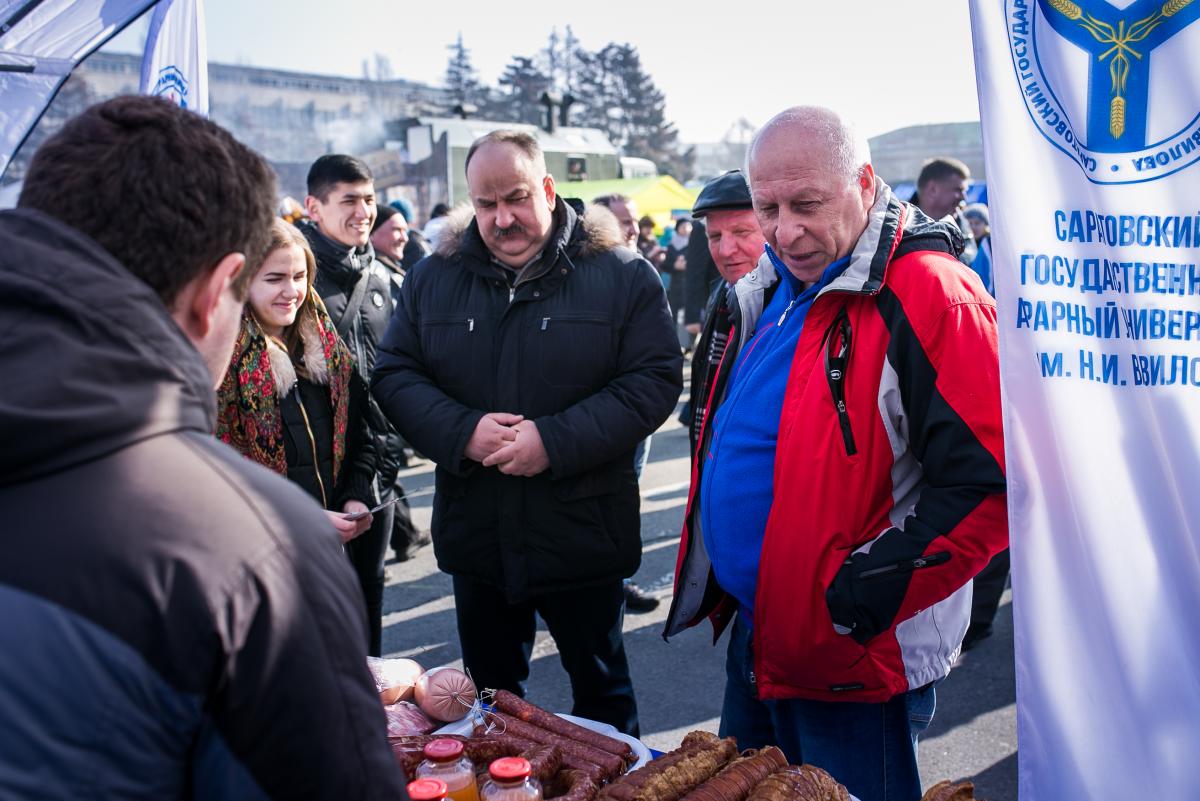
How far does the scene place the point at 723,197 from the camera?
12.1 ft

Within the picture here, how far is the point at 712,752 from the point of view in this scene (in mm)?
2125

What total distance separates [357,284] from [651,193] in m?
15.0

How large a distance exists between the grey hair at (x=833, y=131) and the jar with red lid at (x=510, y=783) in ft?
5.26

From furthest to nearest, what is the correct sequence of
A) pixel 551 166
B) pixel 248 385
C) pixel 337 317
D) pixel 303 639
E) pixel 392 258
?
pixel 551 166 → pixel 392 258 → pixel 337 317 → pixel 248 385 → pixel 303 639

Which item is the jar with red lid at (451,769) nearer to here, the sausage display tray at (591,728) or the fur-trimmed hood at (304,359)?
the sausage display tray at (591,728)

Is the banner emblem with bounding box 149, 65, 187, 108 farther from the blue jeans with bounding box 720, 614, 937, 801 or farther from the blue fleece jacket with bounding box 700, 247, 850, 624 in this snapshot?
the blue jeans with bounding box 720, 614, 937, 801

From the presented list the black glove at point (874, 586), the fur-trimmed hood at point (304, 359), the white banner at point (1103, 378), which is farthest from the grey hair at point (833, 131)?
the fur-trimmed hood at point (304, 359)

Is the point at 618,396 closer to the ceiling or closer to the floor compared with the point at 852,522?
closer to the ceiling

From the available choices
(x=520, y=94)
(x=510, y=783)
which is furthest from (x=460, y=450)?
(x=520, y=94)

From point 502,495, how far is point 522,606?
48 centimetres

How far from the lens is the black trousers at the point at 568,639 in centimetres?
333

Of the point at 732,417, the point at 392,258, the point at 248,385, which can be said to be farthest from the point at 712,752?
the point at 392,258

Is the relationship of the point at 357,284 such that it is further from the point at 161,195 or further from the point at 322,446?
the point at 161,195

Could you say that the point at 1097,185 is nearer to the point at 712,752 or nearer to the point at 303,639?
the point at 712,752
